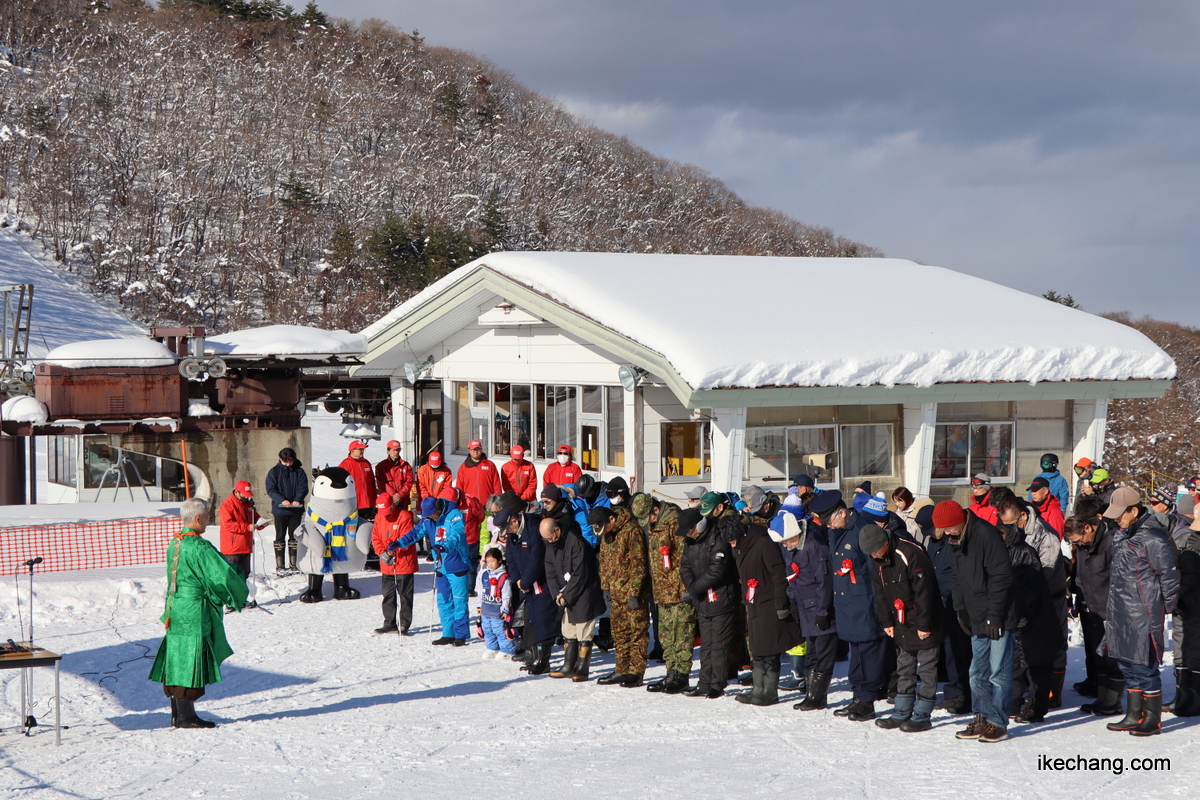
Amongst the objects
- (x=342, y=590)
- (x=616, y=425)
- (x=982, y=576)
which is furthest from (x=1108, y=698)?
(x=616, y=425)

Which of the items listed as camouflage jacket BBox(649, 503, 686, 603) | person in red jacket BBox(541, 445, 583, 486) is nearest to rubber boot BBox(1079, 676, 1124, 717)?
camouflage jacket BBox(649, 503, 686, 603)

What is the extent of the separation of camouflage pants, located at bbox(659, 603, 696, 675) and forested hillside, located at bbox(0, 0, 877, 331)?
131ft

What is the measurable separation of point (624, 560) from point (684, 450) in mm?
6260

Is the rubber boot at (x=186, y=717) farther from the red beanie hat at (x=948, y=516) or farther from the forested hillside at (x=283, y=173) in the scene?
the forested hillside at (x=283, y=173)

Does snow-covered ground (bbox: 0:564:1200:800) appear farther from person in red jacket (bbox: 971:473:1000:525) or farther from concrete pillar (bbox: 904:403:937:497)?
concrete pillar (bbox: 904:403:937:497)

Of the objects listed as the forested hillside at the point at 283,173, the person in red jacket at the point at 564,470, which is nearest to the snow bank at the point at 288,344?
the person in red jacket at the point at 564,470

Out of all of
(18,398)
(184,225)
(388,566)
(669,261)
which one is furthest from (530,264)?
(184,225)

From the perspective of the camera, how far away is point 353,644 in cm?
952

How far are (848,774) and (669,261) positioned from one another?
12.4 m

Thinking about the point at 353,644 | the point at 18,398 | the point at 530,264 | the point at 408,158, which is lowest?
the point at 353,644

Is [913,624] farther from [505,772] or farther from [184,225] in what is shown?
[184,225]

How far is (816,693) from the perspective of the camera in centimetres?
737

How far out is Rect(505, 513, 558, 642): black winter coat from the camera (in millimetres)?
8359

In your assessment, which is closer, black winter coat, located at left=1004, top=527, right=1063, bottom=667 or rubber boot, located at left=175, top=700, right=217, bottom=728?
black winter coat, located at left=1004, top=527, right=1063, bottom=667
